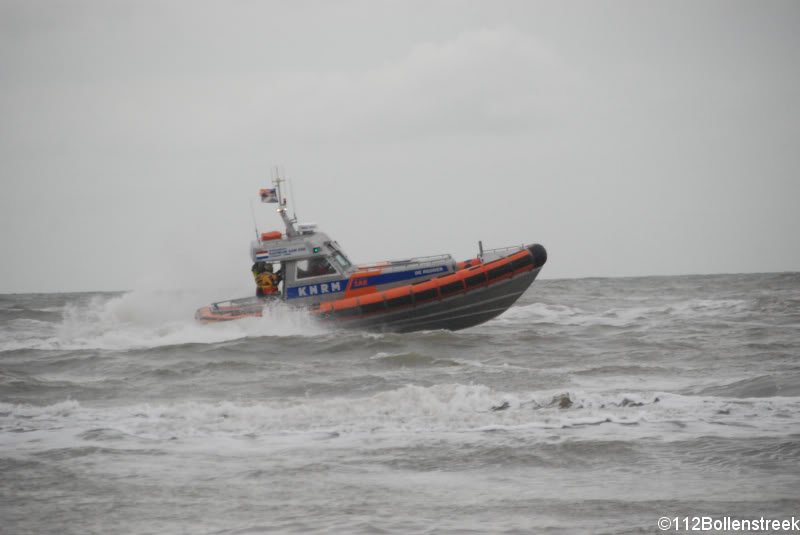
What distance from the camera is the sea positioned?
491 cm

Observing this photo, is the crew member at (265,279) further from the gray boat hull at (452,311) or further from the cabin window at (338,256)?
the gray boat hull at (452,311)

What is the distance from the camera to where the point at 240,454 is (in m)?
6.46

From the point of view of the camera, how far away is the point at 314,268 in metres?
13.6

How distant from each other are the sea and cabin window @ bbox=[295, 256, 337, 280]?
0.69m

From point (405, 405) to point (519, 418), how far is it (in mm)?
1168

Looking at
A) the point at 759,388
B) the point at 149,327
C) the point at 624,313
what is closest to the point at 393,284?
the point at 149,327

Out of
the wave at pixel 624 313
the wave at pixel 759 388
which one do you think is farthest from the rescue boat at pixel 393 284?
the wave at pixel 759 388

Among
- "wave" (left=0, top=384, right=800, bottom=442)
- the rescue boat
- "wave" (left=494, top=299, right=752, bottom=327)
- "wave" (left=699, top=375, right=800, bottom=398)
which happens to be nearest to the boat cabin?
the rescue boat

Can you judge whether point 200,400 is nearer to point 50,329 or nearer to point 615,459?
point 615,459

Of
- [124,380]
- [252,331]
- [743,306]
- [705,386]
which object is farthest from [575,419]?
[743,306]

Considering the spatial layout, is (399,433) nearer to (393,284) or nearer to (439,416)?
(439,416)

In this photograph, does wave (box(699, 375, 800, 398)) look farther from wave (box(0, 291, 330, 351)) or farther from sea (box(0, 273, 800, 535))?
wave (box(0, 291, 330, 351))

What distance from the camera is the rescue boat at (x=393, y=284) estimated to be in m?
13.1

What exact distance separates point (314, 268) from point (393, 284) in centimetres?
134
